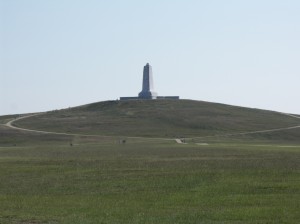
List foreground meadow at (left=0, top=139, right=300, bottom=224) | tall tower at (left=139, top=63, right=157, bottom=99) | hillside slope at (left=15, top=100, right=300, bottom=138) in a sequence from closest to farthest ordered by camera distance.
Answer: foreground meadow at (left=0, top=139, right=300, bottom=224) < hillside slope at (left=15, top=100, right=300, bottom=138) < tall tower at (left=139, top=63, right=157, bottom=99)

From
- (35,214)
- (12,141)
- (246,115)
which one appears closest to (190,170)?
(35,214)

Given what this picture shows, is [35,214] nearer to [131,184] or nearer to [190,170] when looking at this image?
[131,184]

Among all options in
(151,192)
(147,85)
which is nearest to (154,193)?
(151,192)

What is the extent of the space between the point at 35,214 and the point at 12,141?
91723mm

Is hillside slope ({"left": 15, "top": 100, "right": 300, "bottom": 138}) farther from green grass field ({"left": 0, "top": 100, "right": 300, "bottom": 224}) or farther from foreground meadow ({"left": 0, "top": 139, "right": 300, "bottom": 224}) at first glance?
foreground meadow ({"left": 0, "top": 139, "right": 300, "bottom": 224})

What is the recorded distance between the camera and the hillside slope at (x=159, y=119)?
13188 cm

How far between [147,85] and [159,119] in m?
31.6

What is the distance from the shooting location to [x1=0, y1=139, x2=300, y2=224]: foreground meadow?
21.4 metres

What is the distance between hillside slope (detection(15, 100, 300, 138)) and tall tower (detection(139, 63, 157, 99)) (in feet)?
19.6

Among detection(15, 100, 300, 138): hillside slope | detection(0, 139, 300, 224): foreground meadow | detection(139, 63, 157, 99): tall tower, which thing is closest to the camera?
detection(0, 139, 300, 224): foreground meadow

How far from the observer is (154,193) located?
94.4 feet

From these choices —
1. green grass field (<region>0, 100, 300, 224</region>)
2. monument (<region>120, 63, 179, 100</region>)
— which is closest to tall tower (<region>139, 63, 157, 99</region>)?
monument (<region>120, 63, 179, 100</region>)

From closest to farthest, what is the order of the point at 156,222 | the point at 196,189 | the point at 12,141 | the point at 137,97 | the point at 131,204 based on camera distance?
1. the point at 156,222
2. the point at 131,204
3. the point at 196,189
4. the point at 12,141
5. the point at 137,97

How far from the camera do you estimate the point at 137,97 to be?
187625mm
